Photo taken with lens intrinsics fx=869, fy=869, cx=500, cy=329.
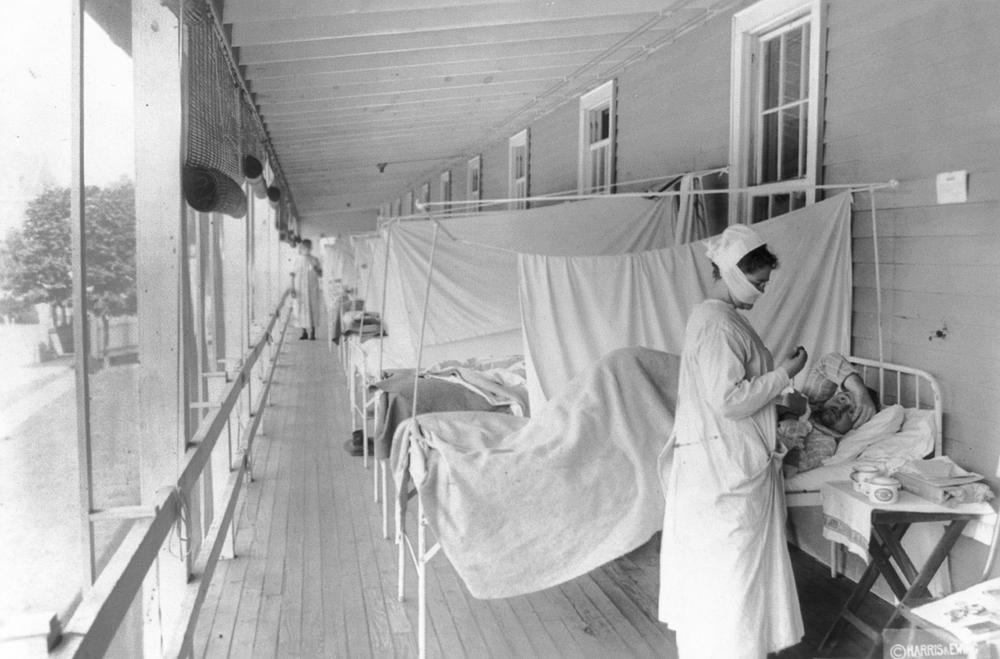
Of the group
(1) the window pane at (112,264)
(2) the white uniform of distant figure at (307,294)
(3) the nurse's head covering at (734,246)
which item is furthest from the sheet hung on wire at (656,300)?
(2) the white uniform of distant figure at (307,294)

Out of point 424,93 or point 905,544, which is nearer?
point 905,544

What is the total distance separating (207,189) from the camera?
319cm

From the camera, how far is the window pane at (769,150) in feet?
16.9

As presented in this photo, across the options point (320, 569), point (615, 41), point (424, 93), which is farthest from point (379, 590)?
point (424, 93)

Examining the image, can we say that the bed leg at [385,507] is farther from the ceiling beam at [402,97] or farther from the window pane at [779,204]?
the ceiling beam at [402,97]

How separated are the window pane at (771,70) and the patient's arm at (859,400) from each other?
195 cm

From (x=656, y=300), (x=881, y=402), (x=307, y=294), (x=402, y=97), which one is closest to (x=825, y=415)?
(x=881, y=402)

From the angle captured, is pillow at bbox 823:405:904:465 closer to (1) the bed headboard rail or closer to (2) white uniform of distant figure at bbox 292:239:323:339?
(1) the bed headboard rail

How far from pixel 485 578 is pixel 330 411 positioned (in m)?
6.10

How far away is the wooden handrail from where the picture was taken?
179cm

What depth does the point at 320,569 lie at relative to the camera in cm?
468

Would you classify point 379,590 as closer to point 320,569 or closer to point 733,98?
point 320,569

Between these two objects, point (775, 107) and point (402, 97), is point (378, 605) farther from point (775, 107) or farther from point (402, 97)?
point (402, 97)

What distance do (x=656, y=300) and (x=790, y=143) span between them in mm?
1230
